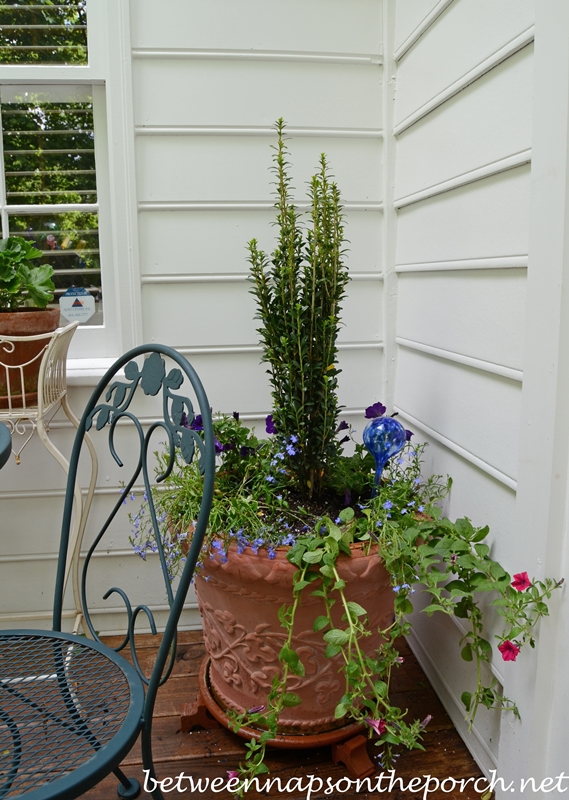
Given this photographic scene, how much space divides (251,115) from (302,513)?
1.28m

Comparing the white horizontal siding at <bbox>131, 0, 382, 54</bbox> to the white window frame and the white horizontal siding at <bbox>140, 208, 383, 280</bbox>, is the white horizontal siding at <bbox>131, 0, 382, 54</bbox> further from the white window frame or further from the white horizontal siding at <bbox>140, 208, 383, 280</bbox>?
the white horizontal siding at <bbox>140, 208, 383, 280</bbox>

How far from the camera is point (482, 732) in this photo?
5.45 ft

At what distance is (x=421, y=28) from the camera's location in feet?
6.20

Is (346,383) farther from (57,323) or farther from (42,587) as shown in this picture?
(42,587)

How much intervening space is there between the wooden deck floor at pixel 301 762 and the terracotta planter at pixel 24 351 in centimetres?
98

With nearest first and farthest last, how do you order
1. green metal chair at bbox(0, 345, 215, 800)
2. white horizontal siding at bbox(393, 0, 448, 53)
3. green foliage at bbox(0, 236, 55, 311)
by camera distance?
green metal chair at bbox(0, 345, 215, 800)
white horizontal siding at bbox(393, 0, 448, 53)
green foliage at bbox(0, 236, 55, 311)

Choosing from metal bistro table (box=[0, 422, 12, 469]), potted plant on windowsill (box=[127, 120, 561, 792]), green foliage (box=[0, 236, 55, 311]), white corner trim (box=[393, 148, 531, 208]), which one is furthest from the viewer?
green foliage (box=[0, 236, 55, 311])

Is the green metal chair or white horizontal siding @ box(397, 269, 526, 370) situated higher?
white horizontal siding @ box(397, 269, 526, 370)

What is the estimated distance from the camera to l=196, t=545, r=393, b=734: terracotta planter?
1.58 m

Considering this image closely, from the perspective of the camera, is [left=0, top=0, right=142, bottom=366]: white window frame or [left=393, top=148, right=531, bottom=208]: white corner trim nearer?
[left=393, top=148, right=531, bottom=208]: white corner trim

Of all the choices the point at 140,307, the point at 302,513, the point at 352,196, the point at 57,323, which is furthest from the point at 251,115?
the point at 302,513

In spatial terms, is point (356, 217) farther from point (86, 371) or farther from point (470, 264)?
point (86, 371)

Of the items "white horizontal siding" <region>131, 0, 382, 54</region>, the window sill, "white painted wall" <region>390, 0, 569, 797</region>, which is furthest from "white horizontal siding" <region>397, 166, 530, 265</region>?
the window sill

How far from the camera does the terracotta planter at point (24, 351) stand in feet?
6.43
